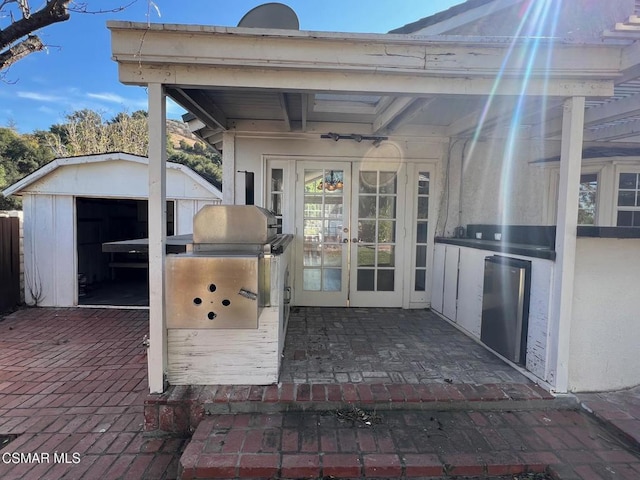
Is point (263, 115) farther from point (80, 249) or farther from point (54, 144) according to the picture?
point (54, 144)

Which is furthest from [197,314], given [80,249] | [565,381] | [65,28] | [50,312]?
[80,249]

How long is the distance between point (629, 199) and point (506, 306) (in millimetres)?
3266

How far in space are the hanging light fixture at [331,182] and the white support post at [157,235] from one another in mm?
2408

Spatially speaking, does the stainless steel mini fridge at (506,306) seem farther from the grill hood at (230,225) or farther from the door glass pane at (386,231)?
the grill hood at (230,225)

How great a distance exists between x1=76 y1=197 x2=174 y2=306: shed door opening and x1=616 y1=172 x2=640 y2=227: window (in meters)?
7.01

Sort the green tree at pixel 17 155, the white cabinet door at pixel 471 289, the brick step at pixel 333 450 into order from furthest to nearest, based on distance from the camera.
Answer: the green tree at pixel 17 155, the white cabinet door at pixel 471 289, the brick step at pixel 333 450

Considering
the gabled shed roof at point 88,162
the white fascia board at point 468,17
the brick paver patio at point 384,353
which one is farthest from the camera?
the gabled shed roof at point 88,162

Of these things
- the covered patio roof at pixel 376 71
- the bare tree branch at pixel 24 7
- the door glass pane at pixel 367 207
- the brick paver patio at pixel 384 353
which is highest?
the bare tree branch at pixel 24 7

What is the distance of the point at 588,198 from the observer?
15.4 feet

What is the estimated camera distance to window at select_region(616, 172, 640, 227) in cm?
445

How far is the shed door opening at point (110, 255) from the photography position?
20.7ft

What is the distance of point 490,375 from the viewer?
2604 mm

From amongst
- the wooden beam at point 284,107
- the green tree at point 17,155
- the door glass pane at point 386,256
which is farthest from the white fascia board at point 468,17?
the green tree at point 17,155

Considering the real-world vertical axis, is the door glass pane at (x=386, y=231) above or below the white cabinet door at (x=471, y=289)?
above
